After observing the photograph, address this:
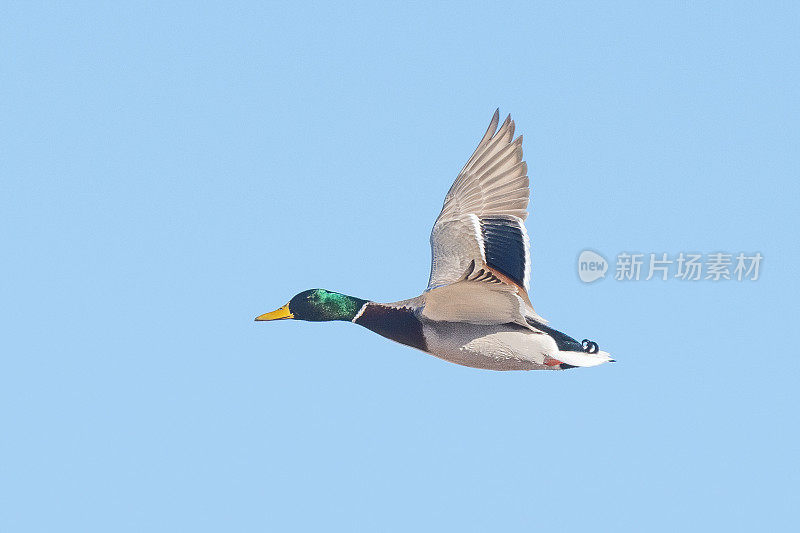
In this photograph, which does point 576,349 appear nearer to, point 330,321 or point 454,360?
point 454,360

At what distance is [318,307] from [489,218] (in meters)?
2.07

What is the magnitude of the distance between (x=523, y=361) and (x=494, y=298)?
1.11 metres

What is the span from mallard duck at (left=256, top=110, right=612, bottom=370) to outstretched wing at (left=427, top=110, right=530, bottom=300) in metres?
0.01

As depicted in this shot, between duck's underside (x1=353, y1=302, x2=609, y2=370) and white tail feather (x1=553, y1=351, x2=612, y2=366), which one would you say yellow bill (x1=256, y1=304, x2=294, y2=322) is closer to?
duck's underside (x1=353, y1=302, x2=609, y2=370)

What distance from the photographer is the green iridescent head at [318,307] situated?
1266 cm

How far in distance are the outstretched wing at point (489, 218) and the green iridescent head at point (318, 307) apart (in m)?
0.90

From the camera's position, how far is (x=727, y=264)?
47.9 feet

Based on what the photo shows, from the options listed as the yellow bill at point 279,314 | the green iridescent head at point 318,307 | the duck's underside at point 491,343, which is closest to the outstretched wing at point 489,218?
the duck's underside at point 491,343

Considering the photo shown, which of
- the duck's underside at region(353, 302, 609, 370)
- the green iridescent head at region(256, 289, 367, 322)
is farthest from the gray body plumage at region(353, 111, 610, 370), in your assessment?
the green iridescent head at region(256, 289, 367, 322)

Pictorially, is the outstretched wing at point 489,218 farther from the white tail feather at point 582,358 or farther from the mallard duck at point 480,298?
the white tail feather at point 582,358

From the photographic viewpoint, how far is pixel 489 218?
1317cm

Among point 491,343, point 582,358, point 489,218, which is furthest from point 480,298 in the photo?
point 489,218

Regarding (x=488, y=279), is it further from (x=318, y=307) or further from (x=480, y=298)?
(x=318, y=307)

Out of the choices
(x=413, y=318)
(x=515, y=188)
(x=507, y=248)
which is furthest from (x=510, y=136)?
(x=413, y=318)
